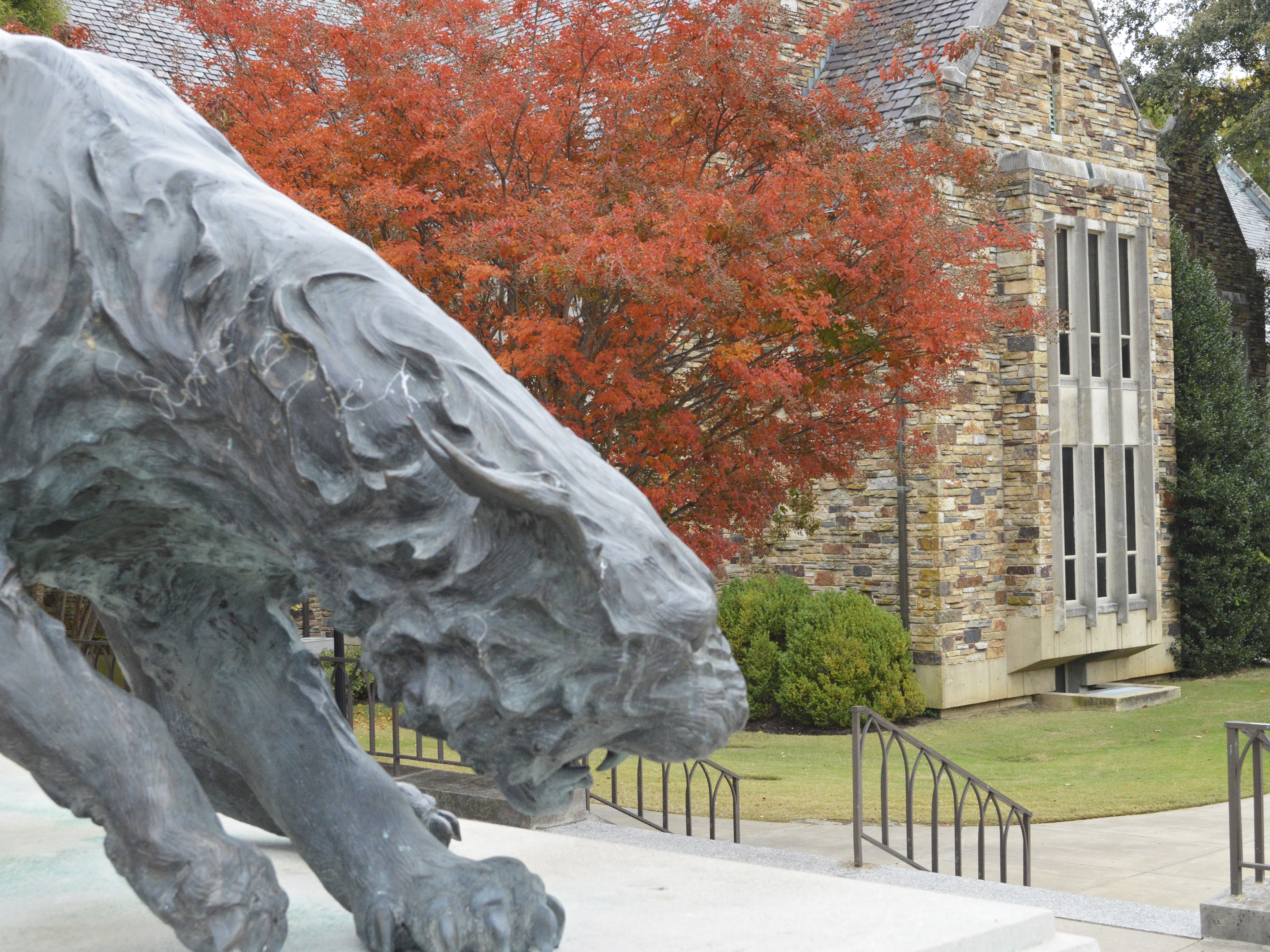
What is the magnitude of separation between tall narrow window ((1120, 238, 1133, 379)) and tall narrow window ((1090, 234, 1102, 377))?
0.35 metres

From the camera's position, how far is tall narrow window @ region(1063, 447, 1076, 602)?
1518 cm

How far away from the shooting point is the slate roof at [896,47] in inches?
568

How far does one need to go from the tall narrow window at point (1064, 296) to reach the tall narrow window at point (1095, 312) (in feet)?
1.97

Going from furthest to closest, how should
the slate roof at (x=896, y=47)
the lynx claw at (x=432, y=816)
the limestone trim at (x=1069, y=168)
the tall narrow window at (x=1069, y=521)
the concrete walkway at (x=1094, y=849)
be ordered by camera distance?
the tall narrow window at (x=1069, y=521)
the limestone trim at (x=1069, y=168)
the slate roof at (x=896, y=47)
the concrete walkway at (x=1094, y=849)
the lynx claw at (x=432, y=816)

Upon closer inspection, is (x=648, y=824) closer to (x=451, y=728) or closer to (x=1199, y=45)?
(x=451, y=728)

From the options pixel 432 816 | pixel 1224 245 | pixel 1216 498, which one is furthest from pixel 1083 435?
pixel 432 816

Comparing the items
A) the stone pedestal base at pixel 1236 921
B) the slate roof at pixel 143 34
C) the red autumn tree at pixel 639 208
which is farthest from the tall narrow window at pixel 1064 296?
the stone pedestal base at pixel 1236 921

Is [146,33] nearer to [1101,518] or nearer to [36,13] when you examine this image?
[36,13]

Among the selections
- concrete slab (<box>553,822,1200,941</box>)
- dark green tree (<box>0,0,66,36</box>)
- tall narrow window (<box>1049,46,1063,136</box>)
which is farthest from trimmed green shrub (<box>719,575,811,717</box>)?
dark green tree (<box>0,0,66,36</box>)

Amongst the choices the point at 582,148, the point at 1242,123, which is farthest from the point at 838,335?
the point at 1242,123

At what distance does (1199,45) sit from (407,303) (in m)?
21.4

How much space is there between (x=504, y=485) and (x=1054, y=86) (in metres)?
15.3

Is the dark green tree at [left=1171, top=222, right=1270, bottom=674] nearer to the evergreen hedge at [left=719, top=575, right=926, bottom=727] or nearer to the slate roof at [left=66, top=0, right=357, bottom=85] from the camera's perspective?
the evergreen hedge at [left=719, top=575, right=926, bottom=727]

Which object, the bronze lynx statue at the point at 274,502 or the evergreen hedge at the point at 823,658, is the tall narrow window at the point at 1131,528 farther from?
the bronze lynx statue at the point at 274,502
